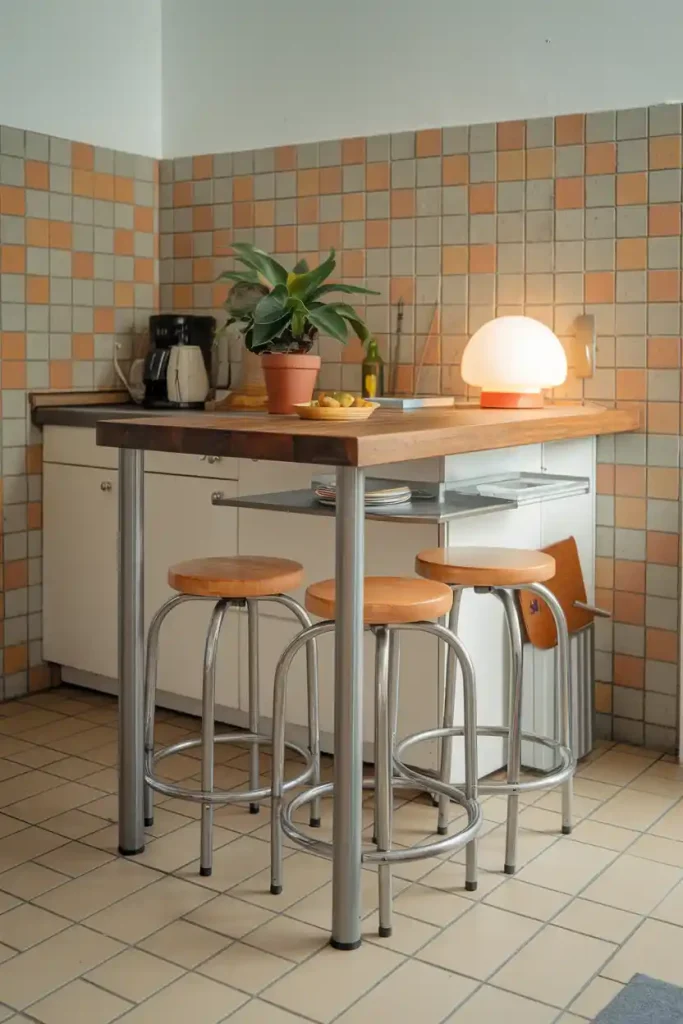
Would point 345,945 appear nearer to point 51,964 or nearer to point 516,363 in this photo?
point 51,964

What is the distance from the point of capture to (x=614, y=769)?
11.0 feet

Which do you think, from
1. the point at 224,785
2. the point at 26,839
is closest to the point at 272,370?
the point at 224,785

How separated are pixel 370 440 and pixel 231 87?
99.1 inches

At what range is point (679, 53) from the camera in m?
3.30

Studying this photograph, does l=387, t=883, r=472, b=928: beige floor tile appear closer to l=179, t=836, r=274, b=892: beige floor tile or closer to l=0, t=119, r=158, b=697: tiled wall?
l=179, t=836, r=274, b=892: beige floor tile

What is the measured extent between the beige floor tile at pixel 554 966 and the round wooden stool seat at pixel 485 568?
712 mm

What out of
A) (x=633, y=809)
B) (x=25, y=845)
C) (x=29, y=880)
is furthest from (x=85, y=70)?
(x=633, y=809)

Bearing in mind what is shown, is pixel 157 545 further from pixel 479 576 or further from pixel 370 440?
pixel 370 440

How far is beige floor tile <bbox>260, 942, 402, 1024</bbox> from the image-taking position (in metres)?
2.08

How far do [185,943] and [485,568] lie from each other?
0.98 metres

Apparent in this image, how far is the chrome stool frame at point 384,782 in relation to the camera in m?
2.31

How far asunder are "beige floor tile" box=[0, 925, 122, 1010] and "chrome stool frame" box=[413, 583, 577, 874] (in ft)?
2.56

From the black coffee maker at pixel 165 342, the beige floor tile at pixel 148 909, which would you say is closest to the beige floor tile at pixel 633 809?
the beige floor tile at pixel 148 909

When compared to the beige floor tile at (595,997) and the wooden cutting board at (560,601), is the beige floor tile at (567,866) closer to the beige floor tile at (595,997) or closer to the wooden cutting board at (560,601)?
the beige floor tile at (595,997)
